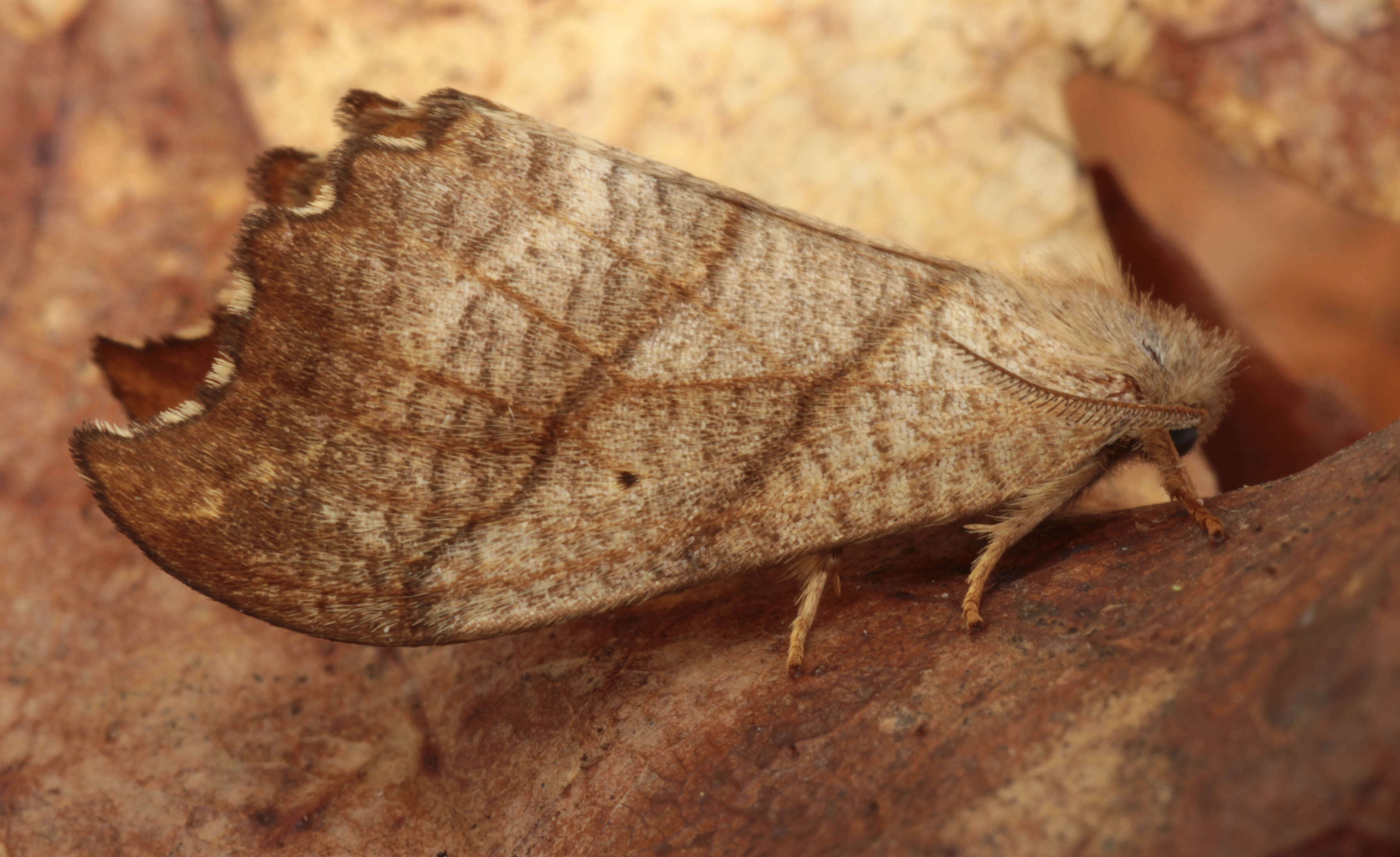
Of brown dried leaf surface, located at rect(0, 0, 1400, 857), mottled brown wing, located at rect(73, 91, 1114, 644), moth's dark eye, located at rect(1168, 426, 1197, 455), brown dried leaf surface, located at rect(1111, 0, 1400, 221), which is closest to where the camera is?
brown dried leaf surface, located at rect(0, 0, 1400, 857)

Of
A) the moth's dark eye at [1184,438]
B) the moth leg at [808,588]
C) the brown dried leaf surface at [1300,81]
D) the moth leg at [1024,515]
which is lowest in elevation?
the moth leg at [808,588]

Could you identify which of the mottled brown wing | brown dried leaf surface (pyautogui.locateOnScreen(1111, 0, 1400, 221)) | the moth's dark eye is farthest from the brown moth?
Result: brown dried leaf surface (pyautogui.locateOnScreen(1111, 0, 1400, 221))

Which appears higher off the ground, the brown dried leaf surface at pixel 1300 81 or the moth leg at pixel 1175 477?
the brown dried leaf surface at pixel 1300 81

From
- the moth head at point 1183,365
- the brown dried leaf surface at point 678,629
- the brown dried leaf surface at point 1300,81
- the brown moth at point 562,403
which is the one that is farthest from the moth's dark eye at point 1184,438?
the brown dried leaf surface at point 1300,81

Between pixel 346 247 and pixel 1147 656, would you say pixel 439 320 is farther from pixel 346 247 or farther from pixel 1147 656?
pixel 1147 656

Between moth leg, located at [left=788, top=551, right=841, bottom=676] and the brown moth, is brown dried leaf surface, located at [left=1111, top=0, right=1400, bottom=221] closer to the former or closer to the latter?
the brown moth

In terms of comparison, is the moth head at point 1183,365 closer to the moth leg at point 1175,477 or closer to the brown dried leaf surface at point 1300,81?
the moth leg at point 1175,477
